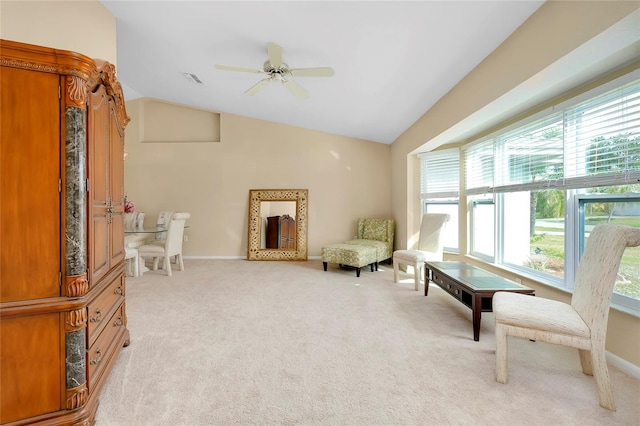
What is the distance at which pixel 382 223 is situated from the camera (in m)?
5.26

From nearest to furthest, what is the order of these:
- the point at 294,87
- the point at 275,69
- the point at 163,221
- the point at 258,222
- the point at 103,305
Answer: the point at 103,305 → the point at 275,69 → the point at 294,87 → the point at 163,221 → the point at 258,222

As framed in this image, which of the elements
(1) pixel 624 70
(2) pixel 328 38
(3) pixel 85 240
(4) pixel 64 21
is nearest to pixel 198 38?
(4) pixel 64 21

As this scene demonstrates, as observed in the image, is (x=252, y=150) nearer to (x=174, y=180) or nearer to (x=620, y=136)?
(x=174, y=180)

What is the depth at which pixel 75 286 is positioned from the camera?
1.28 m

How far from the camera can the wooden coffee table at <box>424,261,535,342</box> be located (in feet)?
7.36

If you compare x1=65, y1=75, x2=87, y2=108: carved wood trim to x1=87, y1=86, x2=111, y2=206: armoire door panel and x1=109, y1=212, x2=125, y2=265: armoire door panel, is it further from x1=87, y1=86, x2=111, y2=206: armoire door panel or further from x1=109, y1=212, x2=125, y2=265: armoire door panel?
x1=109, y1=212, x2=125, y2=265: armoire door panel

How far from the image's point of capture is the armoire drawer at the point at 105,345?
55.0 inches

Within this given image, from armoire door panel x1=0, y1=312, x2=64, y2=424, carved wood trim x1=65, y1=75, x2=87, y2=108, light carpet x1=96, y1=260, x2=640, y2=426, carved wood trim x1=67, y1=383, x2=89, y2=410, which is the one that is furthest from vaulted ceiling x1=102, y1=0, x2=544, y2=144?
carved wood trim x1=67, y1=383, x2=89, y2=410

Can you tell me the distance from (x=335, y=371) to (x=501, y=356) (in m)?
1.07

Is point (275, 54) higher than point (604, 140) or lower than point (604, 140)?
higher

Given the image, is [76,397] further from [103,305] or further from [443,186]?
[443,186]

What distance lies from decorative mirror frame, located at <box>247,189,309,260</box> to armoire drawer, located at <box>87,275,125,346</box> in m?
3.55

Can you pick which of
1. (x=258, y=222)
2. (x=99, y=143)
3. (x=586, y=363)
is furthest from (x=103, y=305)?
(x=258, y=222)

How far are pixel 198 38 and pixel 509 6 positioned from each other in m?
2.88
